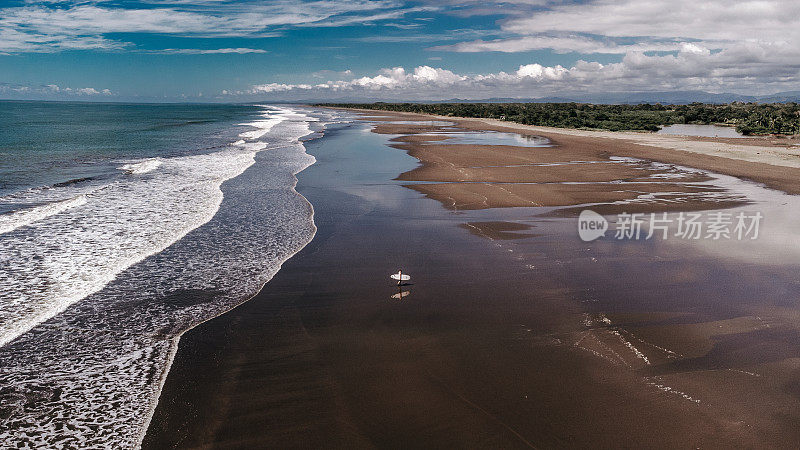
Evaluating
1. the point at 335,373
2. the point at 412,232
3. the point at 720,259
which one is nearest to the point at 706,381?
the point at 335,373

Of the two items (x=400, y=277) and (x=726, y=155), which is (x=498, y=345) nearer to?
(x=400, y=277)

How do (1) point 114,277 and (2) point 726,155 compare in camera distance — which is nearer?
(1) point 114,277

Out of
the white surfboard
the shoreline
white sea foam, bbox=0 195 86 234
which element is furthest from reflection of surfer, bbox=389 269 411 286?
the shoreline

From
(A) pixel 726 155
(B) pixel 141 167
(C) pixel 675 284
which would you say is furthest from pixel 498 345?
(A) pixel 726 155

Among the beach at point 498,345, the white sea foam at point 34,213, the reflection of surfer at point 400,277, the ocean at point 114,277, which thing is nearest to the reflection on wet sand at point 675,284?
the beach at point 498,345

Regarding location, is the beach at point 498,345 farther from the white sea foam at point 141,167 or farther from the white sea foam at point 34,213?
the white sea foam at point 141,167

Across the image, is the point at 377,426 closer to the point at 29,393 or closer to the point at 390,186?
the point at 29,393
